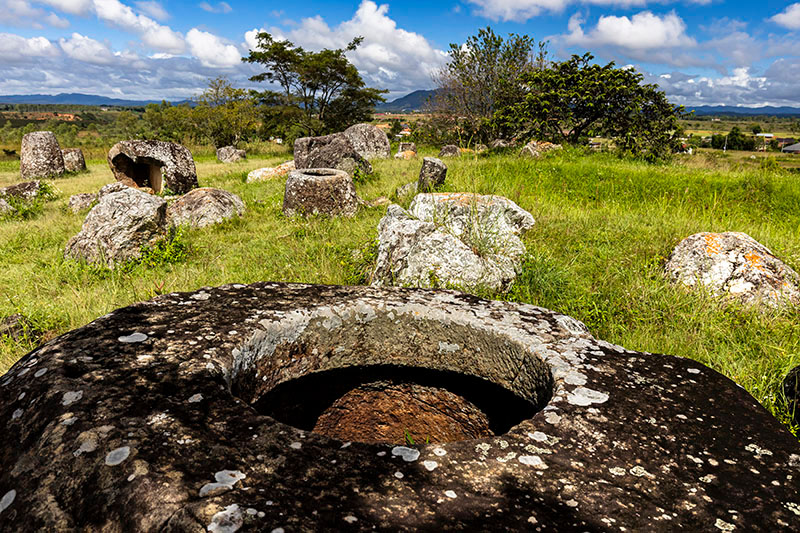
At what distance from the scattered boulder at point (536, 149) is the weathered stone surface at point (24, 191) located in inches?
496

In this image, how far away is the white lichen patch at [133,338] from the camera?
2.09m

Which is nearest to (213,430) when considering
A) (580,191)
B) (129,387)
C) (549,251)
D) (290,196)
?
(129,387)

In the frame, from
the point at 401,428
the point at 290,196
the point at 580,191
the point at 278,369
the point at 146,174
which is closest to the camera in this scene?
the point at 278,369

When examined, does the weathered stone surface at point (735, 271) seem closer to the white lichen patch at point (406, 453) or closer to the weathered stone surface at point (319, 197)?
the white lichen patch at point (406, 453)

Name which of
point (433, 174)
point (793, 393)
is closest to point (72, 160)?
point (433, 174)

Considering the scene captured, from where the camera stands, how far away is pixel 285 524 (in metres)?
1.17

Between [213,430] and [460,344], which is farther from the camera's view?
[460,344]

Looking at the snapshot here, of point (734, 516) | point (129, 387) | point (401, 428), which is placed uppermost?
point (129, 387)

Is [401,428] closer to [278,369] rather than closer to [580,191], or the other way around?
[278,369]

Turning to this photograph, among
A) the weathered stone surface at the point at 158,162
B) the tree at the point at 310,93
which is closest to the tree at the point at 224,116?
the tree at the point at 310,93

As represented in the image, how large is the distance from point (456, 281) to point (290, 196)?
526 centimetres

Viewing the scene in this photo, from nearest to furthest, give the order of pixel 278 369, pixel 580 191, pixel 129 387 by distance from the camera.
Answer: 1. pixel 129 387
2. pixel 278 369
3. pixel 580 191

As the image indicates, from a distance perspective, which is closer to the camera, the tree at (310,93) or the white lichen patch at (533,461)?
the white lichen patch at (533,461)

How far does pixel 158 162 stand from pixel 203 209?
450 centimetres
